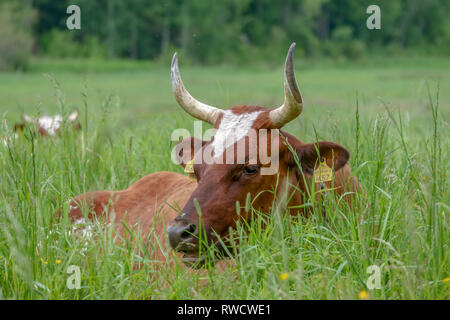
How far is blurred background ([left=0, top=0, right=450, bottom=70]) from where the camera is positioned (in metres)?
43.0

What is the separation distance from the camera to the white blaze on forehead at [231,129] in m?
3.84

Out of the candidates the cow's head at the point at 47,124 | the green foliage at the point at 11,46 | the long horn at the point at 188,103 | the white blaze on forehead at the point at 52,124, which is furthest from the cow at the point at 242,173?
the green foliage at the point at 11,46

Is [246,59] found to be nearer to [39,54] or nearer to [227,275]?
[39,54]

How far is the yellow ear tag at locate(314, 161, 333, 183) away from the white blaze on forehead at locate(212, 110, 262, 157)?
0.52 metres

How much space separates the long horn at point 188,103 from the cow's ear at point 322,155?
69cm

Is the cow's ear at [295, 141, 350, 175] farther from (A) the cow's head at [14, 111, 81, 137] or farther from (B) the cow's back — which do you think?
(A) the cow's head at [14, 111, 81, 137]

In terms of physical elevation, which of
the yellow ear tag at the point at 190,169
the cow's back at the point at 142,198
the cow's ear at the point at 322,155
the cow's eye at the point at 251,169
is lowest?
the cow's back at the point at 142,198

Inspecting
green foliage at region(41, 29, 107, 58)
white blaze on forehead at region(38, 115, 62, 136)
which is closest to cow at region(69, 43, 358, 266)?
white blaze on forehead at region(38, 115, 62, 136)

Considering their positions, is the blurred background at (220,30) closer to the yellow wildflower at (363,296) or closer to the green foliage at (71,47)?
the green foliage at (71,47)

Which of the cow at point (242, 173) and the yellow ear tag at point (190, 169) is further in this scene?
the yellow ear tag at point (190, 169)

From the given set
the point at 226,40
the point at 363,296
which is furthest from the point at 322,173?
the point at 226,40

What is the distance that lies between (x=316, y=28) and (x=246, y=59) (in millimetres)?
13457

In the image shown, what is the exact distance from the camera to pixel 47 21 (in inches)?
2088

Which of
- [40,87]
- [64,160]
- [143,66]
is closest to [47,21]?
[143,66]
